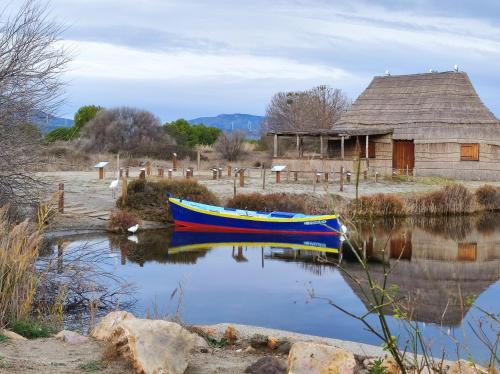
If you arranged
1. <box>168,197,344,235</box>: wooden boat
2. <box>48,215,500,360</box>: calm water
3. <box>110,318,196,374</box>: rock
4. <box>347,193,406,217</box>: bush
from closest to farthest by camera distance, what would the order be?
<box>110,318,196,374</box>: rock, <box>48,215,500,360</box>: calm water, <box>168,197,344,235</box>: wooden boat, <box>347,193,406,217</box>: bush

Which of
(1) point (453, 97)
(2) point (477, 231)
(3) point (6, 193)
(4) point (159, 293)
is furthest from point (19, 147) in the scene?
(1) point (453, 97)

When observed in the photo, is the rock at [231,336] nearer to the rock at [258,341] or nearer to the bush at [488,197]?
the rock at [258,341]

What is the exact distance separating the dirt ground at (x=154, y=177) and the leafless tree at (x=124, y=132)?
43.0 feet

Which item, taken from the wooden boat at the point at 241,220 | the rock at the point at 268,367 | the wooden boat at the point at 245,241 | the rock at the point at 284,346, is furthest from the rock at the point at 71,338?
the wooden boat at the point at 241,220

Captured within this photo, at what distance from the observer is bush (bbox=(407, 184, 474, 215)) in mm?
30219

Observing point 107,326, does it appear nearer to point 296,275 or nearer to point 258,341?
point 258,341

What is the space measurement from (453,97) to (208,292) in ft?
103

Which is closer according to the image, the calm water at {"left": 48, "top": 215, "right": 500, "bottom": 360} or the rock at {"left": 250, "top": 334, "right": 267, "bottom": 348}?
the rock at {"left": 250, "top": 334, "right": 267, "bottom": 348}

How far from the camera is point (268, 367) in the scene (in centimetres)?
720

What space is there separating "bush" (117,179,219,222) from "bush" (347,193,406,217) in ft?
18.8

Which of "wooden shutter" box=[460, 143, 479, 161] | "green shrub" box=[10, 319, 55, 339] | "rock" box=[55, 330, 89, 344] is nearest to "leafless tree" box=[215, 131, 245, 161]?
"wooden shutter" box=[460, 143, 479, 161]

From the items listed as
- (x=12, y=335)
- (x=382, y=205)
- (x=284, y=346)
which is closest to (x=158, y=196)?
(x=382, y=205)

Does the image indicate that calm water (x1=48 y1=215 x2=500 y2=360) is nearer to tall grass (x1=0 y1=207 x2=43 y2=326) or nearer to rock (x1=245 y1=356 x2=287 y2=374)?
tall grass (x1=0 y1=207 x2=43 y2=326)

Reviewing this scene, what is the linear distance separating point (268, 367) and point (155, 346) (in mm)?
1146
